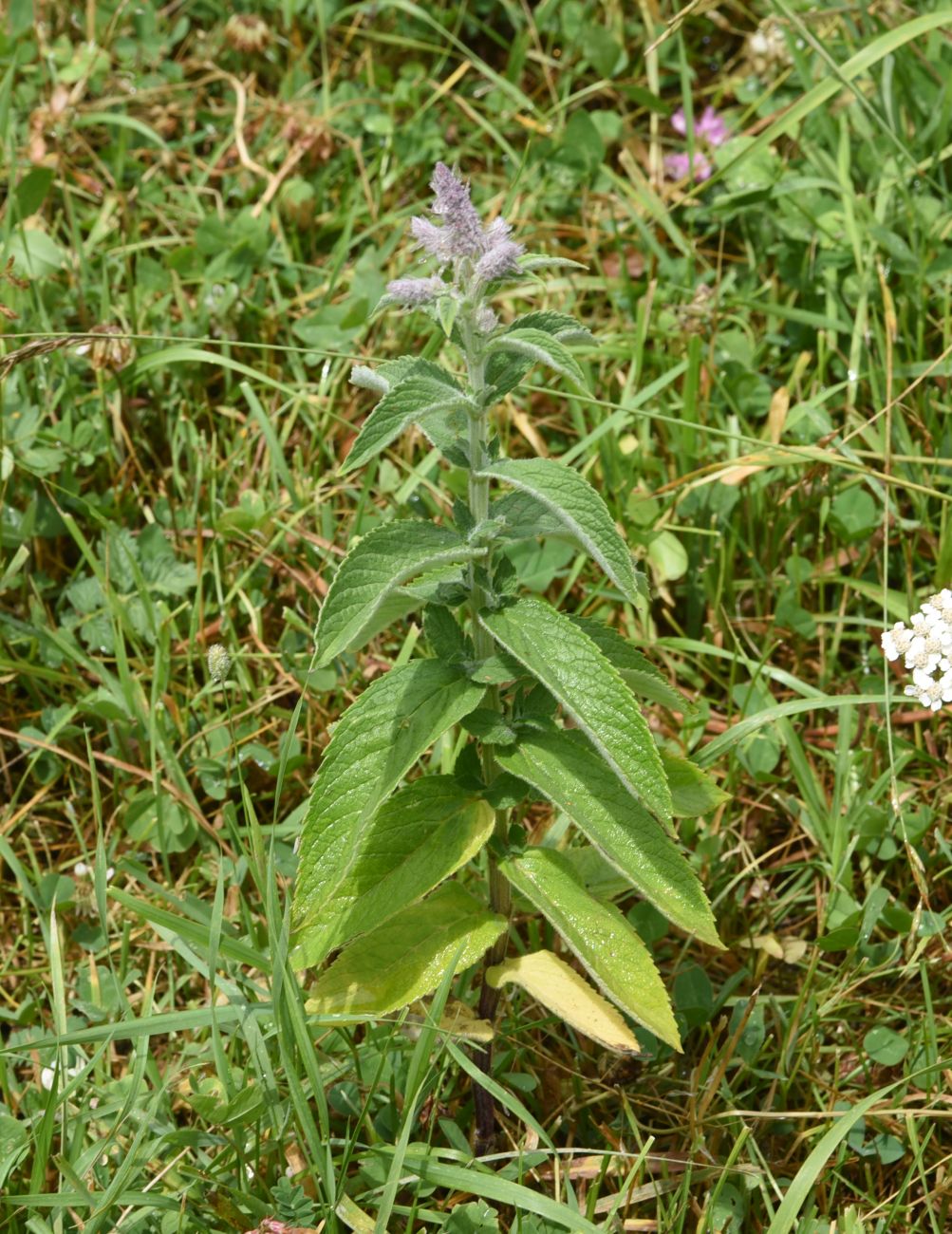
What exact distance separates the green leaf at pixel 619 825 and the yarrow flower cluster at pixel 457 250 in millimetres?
609

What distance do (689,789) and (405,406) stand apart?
82cm

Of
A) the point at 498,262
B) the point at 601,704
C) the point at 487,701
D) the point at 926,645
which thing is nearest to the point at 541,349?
the point at 498,262

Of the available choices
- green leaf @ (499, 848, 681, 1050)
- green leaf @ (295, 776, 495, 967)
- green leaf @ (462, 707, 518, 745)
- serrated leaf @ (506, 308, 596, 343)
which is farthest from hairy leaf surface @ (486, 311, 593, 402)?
green leaf @ (499, 848, 681, 1050)

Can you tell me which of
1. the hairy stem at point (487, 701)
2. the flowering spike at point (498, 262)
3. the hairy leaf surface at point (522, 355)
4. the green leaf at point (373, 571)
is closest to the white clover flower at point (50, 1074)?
the hairy stem at point (487, 701)

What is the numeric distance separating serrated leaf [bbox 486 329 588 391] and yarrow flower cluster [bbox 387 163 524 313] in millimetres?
43

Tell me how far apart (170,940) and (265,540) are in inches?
40.0

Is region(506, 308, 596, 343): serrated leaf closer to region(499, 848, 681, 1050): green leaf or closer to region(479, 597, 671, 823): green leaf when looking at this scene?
region(479, 597, 671, 823): green leaf

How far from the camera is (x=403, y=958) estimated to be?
1.98m

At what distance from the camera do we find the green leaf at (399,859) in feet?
6.25

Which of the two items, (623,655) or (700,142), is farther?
(700,142)

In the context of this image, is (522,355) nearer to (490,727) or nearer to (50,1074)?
(490,727)

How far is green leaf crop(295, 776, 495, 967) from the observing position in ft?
6.25

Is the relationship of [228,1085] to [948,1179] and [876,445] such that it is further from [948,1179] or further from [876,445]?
[876,445]

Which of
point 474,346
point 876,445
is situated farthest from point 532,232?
point 474,346
